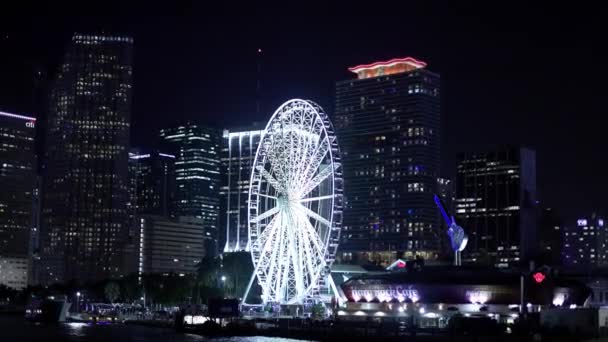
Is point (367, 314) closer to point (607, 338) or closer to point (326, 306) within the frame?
point (326, 306)

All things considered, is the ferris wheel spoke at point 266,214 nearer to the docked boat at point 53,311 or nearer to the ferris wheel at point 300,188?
the ferris wheel at point 300,188

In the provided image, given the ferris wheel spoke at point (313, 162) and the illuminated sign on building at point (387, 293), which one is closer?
the ferris wheel spoke at point (313, 162)

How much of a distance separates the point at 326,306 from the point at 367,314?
2265 centimetres

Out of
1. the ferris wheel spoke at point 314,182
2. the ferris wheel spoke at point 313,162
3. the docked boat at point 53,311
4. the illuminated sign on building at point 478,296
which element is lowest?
the docked boat at point 53,311

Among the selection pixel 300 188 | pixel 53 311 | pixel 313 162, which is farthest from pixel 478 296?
pixel 53 311

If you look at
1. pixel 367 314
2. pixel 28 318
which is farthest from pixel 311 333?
pixel 28 318

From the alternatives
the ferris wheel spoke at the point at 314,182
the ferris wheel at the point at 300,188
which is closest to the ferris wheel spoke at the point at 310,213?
the ferris wheel at the point at 300,188

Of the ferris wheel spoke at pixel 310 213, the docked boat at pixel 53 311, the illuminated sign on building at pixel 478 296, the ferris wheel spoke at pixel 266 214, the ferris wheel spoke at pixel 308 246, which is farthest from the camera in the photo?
the docked boat at pixel 53 311

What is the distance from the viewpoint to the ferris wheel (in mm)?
120188

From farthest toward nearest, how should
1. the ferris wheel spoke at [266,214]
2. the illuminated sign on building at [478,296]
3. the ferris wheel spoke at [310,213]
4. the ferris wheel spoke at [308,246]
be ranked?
the illuminated sign on building at [478,296] < the ferris wheel spoke at [308,246] < the ferris wheel spoke at [266,214] < the ferris wheel spoke at [310,213]

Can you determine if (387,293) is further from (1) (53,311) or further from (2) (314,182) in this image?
(1) (53,311)

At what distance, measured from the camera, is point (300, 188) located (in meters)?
120

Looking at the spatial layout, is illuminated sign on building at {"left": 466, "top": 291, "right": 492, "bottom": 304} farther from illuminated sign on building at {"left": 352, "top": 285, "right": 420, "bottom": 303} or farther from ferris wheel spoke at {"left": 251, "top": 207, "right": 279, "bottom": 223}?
ferris wheel spoke at {"left": 251, "top": 207, "right": 279, "bottom": 223}

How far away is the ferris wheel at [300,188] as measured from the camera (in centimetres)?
12019
